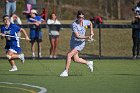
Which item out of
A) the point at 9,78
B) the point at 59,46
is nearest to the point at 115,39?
the point at 59,46

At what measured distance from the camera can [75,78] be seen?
696 inches

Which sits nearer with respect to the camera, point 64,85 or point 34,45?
point 64,85

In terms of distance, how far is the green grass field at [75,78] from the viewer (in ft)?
49.5

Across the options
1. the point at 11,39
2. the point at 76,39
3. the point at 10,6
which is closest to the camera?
the point at 76,39

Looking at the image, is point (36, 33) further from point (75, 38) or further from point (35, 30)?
point (75, 38)

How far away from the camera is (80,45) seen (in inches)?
721

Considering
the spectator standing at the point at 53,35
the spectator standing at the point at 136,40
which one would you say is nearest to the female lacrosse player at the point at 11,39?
the spectator standing at the point at 53,35

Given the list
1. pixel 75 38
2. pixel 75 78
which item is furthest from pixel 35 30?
pixel 75 78

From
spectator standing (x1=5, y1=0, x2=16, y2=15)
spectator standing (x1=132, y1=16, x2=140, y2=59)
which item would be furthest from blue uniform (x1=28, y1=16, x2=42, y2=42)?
spectator standing (x1=132, y1=16, x2=140, y2=59)

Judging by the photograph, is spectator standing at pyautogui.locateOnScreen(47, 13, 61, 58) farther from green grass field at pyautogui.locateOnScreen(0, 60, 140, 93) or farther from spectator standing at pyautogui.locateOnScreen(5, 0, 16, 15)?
spectator standing at pyautogui.locateOnScreen(5, 0, 16, 15)

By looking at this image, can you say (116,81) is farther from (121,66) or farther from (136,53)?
(136,53)

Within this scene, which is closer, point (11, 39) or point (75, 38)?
point (75, 38)

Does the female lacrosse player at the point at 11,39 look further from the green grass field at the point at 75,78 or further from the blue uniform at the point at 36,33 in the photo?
the blue uniform at the point at 36,33

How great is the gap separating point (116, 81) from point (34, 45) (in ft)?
32.6
